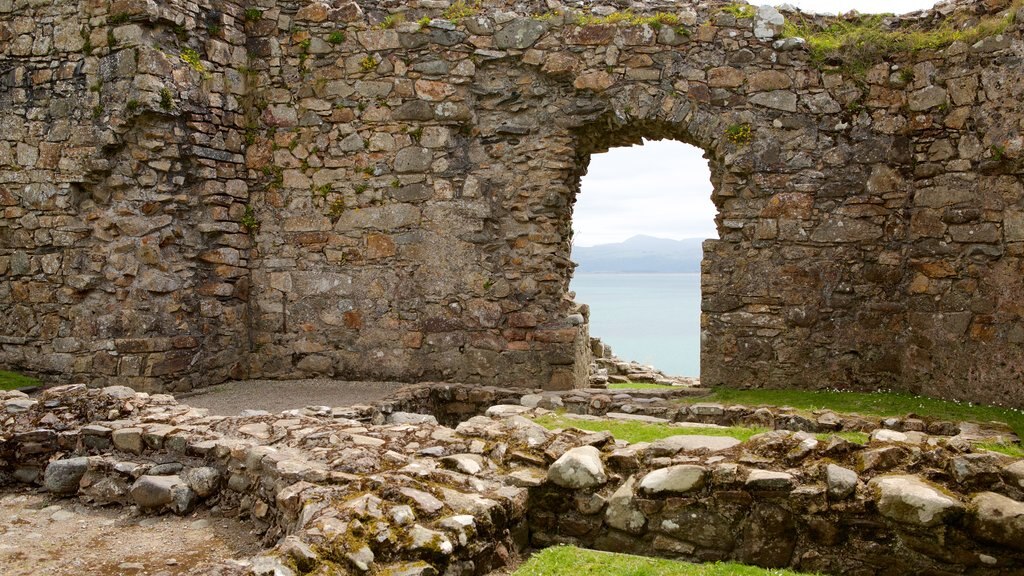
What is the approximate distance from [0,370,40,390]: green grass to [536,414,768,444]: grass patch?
6.74 metres

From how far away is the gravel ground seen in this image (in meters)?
9.34

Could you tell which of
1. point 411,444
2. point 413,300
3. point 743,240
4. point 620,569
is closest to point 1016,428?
point 743,240

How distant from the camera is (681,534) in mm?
4887

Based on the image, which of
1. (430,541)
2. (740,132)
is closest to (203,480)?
(430,541)

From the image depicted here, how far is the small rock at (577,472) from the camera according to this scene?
5.15 meters

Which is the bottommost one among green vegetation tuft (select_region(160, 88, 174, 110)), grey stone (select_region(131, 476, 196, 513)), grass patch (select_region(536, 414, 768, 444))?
grey stone (select_region(131, 476, 196, 513))

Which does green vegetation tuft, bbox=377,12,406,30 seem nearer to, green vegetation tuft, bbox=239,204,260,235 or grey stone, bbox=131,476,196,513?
green vegetation tuft, bbox=239,204,260,235

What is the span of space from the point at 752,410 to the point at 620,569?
431 centimetres

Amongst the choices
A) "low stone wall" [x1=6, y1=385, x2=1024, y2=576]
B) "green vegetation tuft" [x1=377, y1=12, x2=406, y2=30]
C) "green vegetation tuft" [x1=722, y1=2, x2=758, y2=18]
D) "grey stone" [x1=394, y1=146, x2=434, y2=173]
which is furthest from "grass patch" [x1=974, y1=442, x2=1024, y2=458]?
"green vegetation tuft" [x1=377, y1=12, x2=406, y2=30]

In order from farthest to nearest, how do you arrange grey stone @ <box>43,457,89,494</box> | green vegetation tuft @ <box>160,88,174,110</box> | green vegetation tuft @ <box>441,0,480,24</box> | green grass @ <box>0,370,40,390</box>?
green vegetation tuft @ <box>441,0,480,24</box> < green vegetation tuft @ <box>160,88,174,110</box> < green grass @ <box>0,370,40,390</box> < grey stone @ <box>43,457,89,494</box>

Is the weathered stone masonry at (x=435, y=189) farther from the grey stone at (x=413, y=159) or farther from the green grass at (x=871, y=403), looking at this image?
the green grass at (x=871, y=403)

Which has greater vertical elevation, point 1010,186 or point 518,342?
point 1010,186

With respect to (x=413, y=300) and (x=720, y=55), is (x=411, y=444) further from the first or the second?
(x=720, y=55)

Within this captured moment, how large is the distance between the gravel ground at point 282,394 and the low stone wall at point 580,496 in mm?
2685
